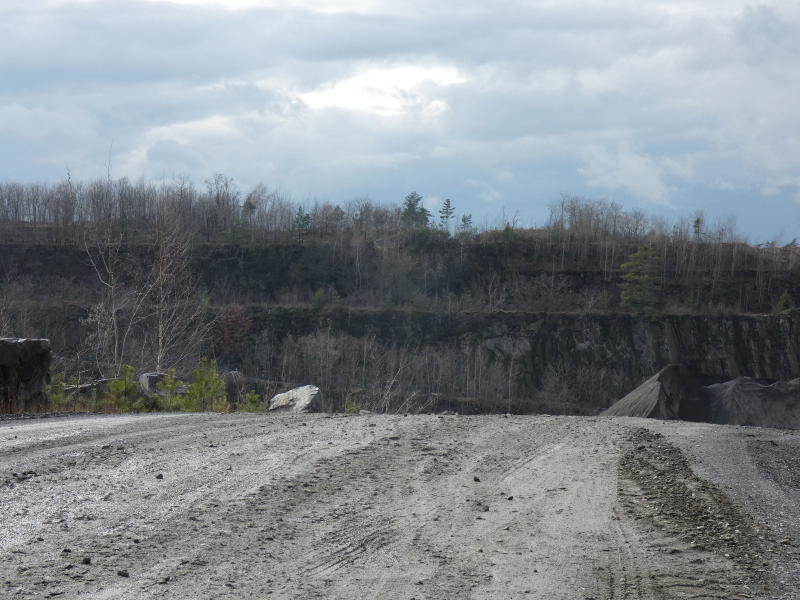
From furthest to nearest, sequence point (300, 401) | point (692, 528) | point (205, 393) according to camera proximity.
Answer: point (300, 401)
point (205, 393)
point (692, 528)

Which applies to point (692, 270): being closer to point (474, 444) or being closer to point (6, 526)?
point (474, 444)

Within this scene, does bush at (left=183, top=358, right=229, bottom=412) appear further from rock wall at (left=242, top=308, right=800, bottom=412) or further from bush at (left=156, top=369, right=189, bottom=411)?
rock wall at (left=242, top=308, right=800, bottom=412)

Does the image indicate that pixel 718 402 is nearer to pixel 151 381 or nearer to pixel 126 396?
pixel 151 381

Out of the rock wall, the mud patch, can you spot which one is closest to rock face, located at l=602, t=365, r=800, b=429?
the mud patch

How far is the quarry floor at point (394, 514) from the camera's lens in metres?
4.98

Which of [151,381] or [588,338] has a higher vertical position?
[151,381]

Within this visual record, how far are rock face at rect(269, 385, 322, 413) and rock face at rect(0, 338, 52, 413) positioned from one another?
4.42 meters

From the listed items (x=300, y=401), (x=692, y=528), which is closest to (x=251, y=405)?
(x=300, y=401)

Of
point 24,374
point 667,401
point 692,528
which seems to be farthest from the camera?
point 667,401

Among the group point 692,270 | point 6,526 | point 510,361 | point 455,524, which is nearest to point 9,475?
point 6,526

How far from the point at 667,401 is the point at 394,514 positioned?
20342mm

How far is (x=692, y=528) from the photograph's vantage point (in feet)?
19.7

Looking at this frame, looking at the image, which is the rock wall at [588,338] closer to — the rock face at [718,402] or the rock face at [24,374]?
the rock face at [718,402]

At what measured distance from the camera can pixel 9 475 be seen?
287 inches
